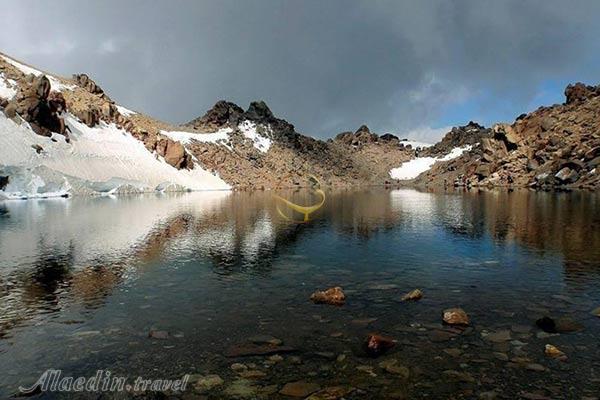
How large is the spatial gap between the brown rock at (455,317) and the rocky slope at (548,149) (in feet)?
301

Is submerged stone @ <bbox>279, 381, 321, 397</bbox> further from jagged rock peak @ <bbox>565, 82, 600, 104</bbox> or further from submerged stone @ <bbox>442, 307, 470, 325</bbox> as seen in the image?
jagged rock peak @ <bbox>565, 82, 600, 104</bbox>

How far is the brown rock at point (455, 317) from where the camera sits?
1301cm

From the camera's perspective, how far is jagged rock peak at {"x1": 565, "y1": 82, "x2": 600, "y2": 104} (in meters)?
132

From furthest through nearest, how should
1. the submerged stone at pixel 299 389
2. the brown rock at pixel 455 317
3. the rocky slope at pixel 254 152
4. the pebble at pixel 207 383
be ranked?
the rocky slope at pixel 254 152 < the brown rock at pixel 455 317 < the pebble at pixel 207 383 < the submerged stone at pixel 299 389

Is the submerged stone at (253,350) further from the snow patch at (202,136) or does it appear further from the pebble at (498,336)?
the snow patch at (202,136)

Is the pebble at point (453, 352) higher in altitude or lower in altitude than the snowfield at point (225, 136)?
lower

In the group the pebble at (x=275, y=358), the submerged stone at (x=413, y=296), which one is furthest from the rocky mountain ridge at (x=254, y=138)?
the pebble at (x=275, y=358)

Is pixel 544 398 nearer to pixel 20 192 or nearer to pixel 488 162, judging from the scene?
pixel 20 192

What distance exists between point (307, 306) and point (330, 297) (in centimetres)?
97

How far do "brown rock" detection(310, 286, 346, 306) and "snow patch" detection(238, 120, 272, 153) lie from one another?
163728 mm

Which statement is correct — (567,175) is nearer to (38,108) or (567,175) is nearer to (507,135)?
(507,135)

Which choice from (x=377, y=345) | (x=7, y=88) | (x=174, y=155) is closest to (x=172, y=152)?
(x=174, y=155)

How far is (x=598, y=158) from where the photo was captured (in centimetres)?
9494

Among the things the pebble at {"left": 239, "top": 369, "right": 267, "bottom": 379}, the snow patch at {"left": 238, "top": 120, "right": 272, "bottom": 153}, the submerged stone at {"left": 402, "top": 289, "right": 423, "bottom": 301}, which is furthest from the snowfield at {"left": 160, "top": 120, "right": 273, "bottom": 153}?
the pebble at {"left": 239, "top": 369, "right": 267, "bottom": 379}
